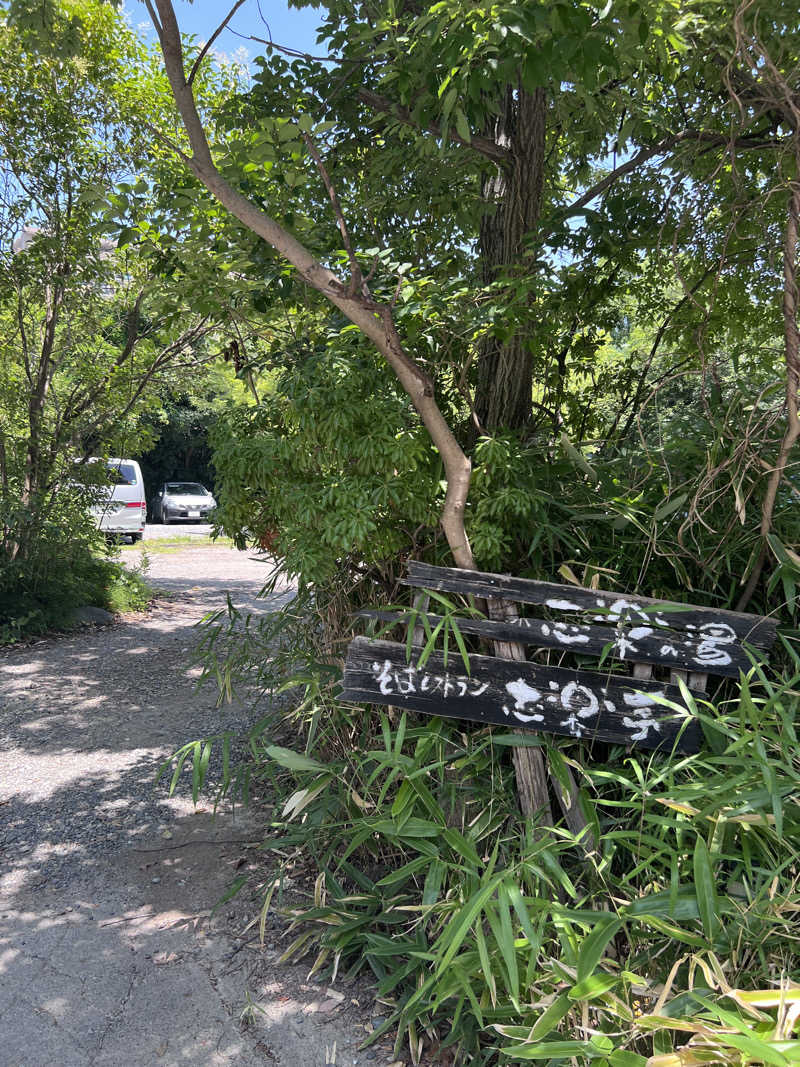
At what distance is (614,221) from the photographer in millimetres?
3525

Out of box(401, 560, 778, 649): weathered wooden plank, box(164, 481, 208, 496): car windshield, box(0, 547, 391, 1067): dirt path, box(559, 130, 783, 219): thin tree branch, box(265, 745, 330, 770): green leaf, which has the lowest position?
box(0, 547, 391, 1067): dirt path

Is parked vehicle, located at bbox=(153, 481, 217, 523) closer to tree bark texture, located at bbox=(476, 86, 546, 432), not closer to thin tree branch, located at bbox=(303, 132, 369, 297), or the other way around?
tree bark texture, located at bbox=(476, 86, 546, 432)

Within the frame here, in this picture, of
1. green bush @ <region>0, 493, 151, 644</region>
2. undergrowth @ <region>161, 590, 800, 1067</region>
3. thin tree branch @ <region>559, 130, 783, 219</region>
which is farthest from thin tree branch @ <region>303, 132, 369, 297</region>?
green bush @ <region>0, 493, 151, 644</region>

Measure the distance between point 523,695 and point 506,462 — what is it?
854mm

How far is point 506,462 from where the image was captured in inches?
107

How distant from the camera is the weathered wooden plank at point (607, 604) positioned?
91.8 inches

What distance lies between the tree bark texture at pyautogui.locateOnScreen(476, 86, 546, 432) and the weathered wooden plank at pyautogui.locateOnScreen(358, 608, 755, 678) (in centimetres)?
105

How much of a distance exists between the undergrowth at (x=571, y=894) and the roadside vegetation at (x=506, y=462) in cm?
1

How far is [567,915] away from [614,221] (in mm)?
3026

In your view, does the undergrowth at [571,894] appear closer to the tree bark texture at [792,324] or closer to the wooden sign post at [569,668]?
the wooden sign post at [569,668]

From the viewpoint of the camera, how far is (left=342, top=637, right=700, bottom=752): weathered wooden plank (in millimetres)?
2330

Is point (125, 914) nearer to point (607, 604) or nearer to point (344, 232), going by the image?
point (607, 604)

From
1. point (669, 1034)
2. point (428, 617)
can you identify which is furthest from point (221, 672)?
point (669, 1034)

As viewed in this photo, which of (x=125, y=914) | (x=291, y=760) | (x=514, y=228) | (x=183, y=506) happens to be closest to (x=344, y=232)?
(x=514, y=228)
